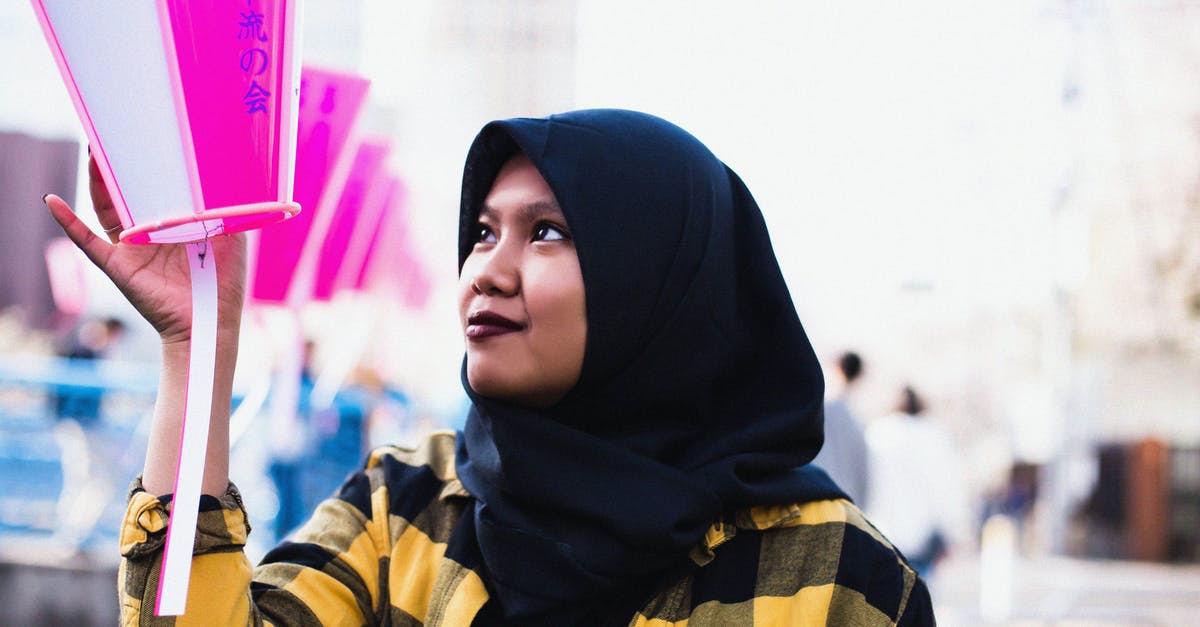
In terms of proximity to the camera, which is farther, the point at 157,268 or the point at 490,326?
the point at 490,326

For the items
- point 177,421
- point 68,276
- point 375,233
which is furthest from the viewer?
point 68,276

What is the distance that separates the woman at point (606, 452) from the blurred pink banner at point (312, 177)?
540 mm

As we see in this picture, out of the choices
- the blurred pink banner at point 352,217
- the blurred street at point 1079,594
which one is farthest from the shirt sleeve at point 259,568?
the blurred street at point 1079,594

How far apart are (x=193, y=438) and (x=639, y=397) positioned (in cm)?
62

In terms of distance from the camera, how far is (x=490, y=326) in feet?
5.48

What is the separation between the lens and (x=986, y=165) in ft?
71.5

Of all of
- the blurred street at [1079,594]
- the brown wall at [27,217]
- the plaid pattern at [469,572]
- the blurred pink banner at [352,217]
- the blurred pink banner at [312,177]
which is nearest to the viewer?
the plaid pattern at [469,572]

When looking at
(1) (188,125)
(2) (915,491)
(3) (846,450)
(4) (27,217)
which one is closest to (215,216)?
(1) (188,125)

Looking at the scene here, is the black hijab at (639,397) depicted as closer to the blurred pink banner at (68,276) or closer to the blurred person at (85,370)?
the blurred pink banner at (68,276)

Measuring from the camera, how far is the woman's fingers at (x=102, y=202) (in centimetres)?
139

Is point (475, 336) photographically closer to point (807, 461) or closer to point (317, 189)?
point (807, 461)

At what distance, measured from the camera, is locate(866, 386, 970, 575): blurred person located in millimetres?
5645

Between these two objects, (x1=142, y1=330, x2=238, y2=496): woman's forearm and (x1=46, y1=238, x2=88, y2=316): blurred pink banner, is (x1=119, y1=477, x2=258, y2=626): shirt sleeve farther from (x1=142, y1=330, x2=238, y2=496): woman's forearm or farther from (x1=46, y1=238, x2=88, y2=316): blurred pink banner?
(x1=46, y1=238, x2=88, y2=316): blurred pink banner

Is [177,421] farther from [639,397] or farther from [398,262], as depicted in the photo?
[398,262]
